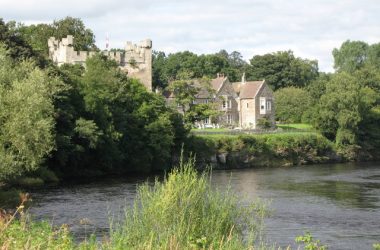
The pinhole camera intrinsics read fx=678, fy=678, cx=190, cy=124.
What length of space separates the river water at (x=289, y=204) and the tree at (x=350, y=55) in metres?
99.0

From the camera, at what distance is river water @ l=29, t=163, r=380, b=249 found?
27.3 metres

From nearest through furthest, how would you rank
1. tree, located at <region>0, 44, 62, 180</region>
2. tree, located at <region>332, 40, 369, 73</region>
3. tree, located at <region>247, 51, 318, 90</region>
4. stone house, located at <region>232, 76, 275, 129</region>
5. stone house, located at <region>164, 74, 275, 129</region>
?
tree, located at <region>0, 44, 62, 180</region> → stone house, located at <region>164, 74, 275, 129</region> → stone house, located at <region>232, 76, 275, 129</region> → tree, located at <region>247, 51, 318, 90</region> → tree, located at <region>332, 40, 369, 73</region>

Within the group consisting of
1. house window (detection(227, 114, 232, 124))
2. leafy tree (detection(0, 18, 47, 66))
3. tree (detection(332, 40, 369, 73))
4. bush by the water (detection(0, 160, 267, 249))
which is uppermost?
tree (detection(332, 40, 369, 73))

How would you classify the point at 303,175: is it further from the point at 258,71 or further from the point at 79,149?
the point at 258,71

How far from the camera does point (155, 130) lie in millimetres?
62344

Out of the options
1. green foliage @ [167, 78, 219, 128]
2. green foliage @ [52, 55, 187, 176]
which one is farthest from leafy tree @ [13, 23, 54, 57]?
green foliage @ [52, 55, 187, 176]

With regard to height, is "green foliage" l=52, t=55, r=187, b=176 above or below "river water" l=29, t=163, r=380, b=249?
above

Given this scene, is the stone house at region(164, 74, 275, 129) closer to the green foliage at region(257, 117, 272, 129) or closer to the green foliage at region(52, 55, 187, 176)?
the green foliage at region(257, 117, 272, 129)

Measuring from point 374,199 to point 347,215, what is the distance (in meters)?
6.93

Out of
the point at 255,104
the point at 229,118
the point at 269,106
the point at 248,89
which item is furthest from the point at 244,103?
the point at 269,106

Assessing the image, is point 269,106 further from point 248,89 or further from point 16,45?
point 16,45

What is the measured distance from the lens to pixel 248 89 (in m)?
106

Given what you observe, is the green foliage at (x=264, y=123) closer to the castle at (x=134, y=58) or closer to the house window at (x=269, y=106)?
the house window at (x=269, y=106)

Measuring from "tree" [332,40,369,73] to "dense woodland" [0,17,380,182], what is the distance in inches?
1729
